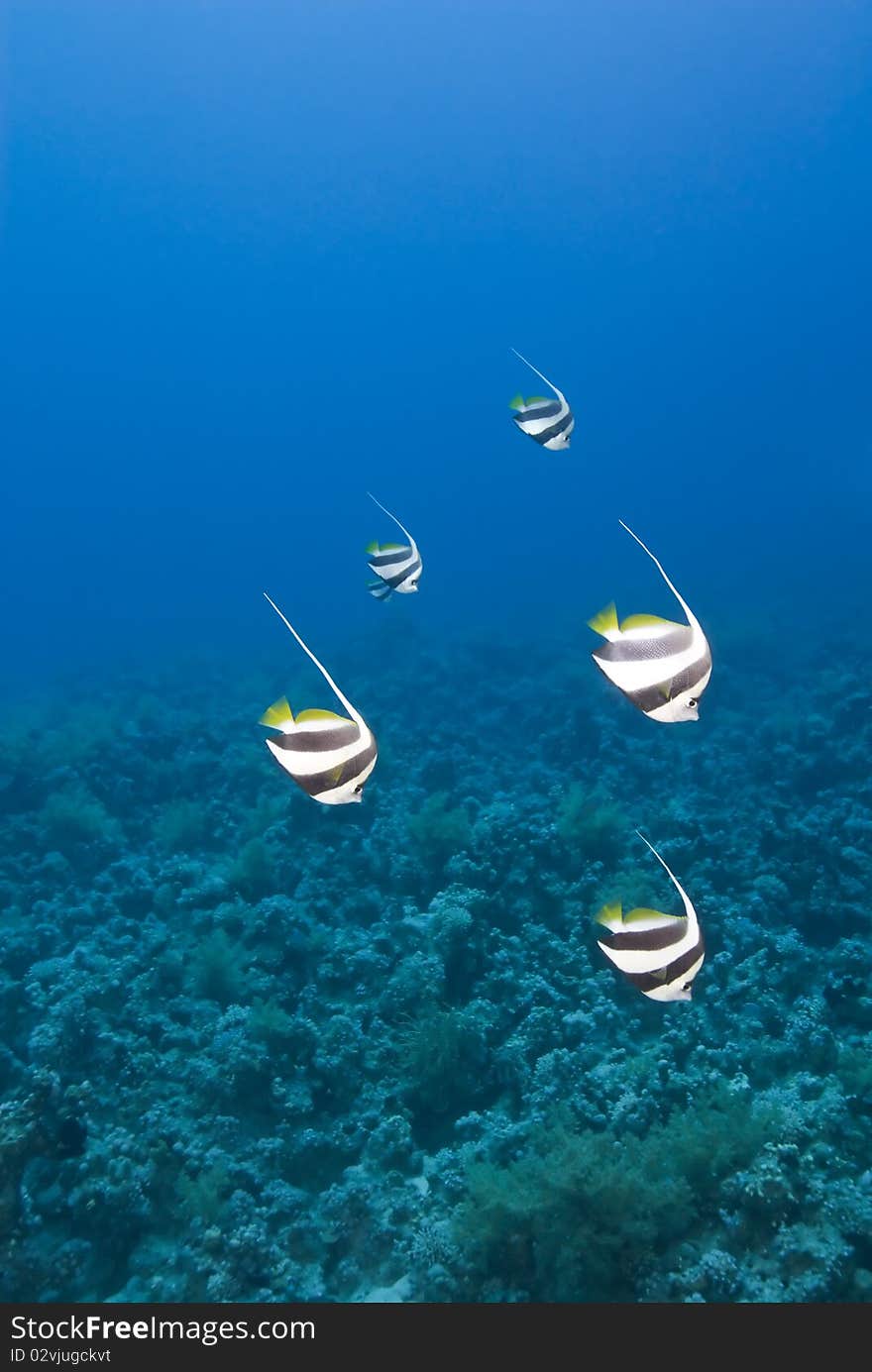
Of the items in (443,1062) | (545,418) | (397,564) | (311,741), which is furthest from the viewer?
(443,1062)

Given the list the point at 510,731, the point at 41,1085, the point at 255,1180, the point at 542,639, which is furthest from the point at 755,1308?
the point at 542,639

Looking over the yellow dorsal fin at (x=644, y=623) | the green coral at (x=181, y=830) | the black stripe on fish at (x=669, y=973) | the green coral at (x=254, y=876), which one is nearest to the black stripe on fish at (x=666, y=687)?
the yellow dorsal fin at (x=644, y=623)

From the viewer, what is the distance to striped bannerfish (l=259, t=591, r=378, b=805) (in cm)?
250

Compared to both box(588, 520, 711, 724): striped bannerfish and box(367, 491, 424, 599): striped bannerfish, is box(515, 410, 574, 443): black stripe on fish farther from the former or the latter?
box(588, 520, 711, 724): striped bannerfish

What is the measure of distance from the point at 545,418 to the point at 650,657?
3.21 metres

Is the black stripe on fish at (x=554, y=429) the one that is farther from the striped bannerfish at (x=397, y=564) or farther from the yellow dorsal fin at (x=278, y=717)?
the yellow dorsal fin at (x=278, y=717)

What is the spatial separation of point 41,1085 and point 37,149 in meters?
115

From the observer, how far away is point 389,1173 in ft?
15.8

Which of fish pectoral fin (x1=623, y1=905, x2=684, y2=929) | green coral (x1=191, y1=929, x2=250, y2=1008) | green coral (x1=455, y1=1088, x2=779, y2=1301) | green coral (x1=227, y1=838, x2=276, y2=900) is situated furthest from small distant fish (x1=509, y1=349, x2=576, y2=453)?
green coral (x1=227, y1=838, x2=276, y2=900)

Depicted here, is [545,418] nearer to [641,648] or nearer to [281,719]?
[641,648]

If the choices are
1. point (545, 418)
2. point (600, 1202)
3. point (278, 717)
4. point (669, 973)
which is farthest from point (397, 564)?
A: point (600, 1202)

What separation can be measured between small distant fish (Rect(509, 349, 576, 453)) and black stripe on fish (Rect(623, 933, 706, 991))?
3.41m

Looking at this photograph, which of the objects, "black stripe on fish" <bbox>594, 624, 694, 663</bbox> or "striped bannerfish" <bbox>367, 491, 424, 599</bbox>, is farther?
"striped bannerfish" <bbox>367, 491, 424, 599</bbox>

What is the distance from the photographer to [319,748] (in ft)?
8.20
